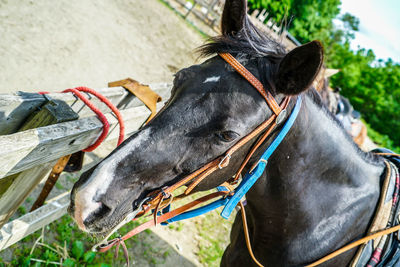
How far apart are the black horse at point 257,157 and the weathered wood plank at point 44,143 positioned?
0.96ft

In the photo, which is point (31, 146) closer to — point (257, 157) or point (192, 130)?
point (192, 130)

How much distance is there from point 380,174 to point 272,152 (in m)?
1.09

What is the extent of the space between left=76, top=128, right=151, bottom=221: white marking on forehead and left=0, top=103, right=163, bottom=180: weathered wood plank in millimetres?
334

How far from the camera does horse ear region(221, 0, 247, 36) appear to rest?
68.5 inches

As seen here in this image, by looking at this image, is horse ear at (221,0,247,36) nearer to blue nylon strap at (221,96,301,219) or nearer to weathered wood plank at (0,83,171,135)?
blue nylon strap at (221,96,301,219)

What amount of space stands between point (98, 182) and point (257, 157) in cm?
97

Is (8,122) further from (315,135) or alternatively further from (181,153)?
(315,135)

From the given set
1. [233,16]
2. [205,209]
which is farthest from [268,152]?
[233,16]

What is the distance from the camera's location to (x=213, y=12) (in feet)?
49.2

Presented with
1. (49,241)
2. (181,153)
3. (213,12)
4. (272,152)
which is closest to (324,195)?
(272,152)

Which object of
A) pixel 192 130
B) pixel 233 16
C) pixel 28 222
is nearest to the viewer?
pixel 192 130

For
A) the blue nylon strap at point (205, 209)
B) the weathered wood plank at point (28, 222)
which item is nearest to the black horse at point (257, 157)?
the blue nylon strap at point (205, 209)

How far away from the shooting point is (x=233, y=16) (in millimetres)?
1808

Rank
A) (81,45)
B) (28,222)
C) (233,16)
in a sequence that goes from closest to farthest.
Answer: (233,16) < (28,222) < (81,45)
